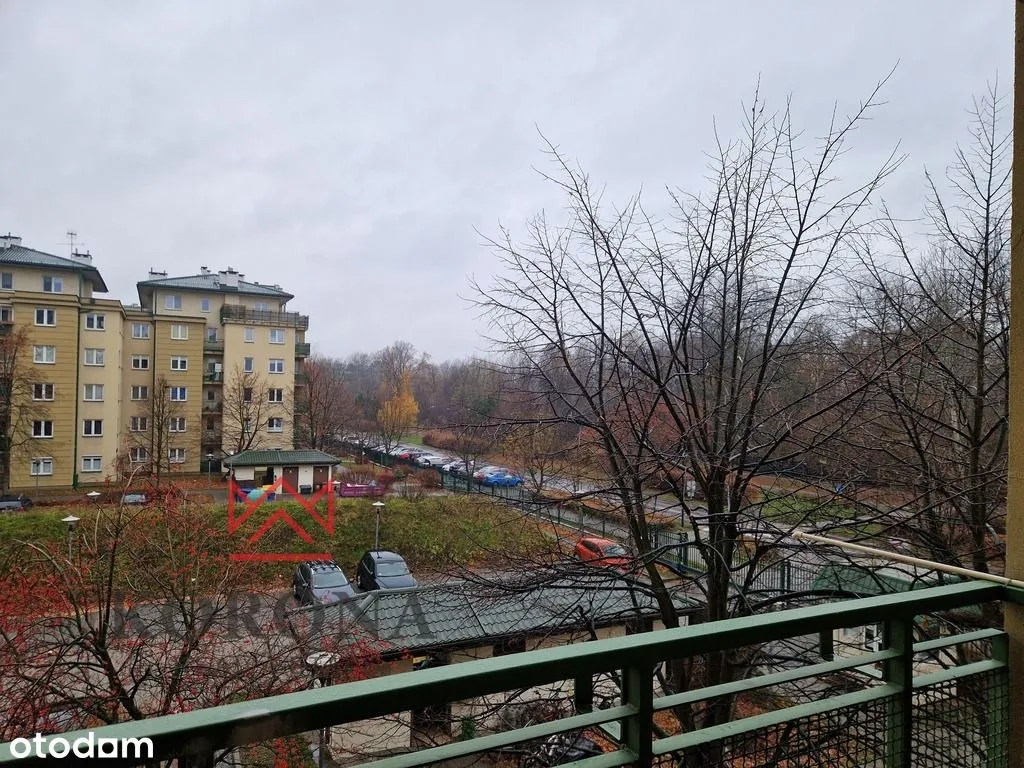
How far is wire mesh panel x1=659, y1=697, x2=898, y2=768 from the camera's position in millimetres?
1430

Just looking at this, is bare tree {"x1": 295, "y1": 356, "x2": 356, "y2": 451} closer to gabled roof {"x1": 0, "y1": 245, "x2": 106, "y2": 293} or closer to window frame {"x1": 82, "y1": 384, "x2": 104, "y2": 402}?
window frame {"x1": 82, "y1": 384, "x2": 104, "y2": 402}

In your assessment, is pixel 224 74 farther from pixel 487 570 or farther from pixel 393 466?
pixel 393 466

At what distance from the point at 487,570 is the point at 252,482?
868 inches

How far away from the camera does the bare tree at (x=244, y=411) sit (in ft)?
87.2

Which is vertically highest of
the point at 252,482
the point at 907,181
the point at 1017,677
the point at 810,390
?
the point at 907,181

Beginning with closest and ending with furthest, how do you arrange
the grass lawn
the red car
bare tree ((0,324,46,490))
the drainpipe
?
1. the drainpipe
2. the red car
3. the grass lawn
4. bare tree ((0,324,46,490))

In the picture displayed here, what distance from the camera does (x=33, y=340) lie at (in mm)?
23109

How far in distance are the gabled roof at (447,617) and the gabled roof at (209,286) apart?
25.2 metres

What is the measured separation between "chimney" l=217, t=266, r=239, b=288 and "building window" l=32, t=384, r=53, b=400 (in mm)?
8598

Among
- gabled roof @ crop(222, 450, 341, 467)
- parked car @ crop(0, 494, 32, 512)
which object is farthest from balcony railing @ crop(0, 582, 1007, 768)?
gabled roof @ crop(222, 450, 341, 467)

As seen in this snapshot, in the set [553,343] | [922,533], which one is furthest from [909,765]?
[553,343]

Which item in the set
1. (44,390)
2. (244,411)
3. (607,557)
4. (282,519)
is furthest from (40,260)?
(607,557)

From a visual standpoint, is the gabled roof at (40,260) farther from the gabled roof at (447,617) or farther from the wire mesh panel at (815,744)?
the wire mesh panel at (815,744)

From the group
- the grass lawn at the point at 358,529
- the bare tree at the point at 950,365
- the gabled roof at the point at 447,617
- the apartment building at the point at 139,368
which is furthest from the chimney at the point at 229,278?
the bare tree at the point at 950,365
